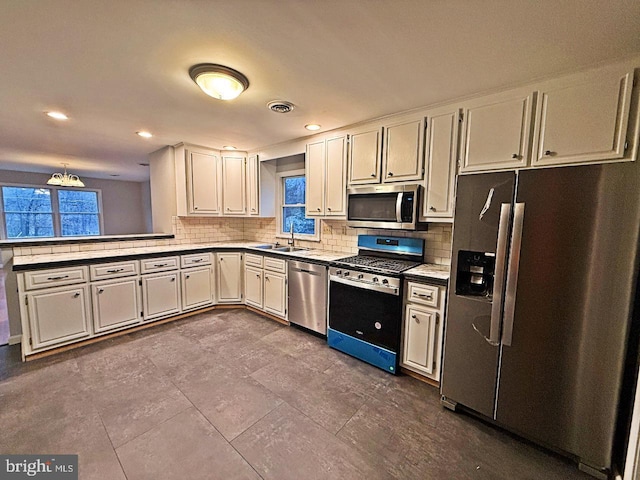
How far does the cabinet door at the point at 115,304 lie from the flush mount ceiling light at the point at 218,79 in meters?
2.45

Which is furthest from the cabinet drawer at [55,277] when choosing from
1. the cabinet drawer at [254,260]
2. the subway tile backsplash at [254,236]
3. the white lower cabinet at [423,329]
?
the white lower cabinet at [423,329]

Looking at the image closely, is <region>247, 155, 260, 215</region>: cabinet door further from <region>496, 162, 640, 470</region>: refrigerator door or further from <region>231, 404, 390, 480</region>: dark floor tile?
<region>496, 162, 640, 470</region>: refrigerator door

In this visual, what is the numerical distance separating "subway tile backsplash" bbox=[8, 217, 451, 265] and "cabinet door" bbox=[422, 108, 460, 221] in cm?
32

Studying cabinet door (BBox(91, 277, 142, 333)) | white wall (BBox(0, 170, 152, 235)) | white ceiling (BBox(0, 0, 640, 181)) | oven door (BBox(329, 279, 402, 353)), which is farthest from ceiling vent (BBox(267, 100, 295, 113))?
white wall (BBox(0, 170, 152, 235))

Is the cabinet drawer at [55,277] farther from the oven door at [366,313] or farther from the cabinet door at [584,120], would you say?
the cabinet door at [584,120]

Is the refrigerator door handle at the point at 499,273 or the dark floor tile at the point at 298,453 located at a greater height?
the refrigerator door handle at the point at 499,273

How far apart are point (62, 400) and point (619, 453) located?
11.9 feet

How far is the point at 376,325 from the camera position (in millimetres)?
2449

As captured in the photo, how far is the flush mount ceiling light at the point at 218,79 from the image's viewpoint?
172 cm

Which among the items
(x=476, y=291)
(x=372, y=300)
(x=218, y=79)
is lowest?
(x=372, y=300)

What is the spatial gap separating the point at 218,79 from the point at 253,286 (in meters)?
2.64

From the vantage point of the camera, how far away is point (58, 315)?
2639 millimetres

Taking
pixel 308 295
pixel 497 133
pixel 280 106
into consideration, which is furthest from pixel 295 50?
pixel 308 295

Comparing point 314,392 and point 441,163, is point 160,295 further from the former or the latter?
point 441,163
